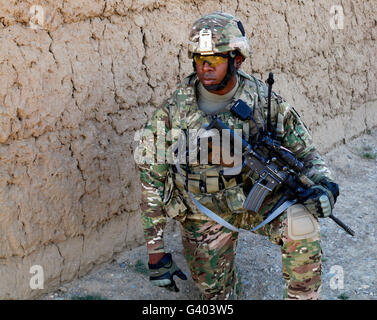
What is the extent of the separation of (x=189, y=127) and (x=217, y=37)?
17.8 inches

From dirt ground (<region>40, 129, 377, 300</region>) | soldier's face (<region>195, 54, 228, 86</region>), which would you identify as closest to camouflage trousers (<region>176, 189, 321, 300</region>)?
dirt ground (<region>40, 129, 377, 300</region>)

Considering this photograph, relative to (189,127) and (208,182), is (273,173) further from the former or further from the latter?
(189,127)

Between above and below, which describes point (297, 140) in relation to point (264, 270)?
above

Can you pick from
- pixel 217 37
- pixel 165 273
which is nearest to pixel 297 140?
pixel 217 37

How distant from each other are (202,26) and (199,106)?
15.7 inches

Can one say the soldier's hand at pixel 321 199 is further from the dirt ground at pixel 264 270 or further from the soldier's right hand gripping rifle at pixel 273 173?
the dirt ground at pixel 264 270

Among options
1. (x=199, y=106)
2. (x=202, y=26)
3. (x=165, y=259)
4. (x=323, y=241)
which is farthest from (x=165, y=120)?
(x=323, y=241)

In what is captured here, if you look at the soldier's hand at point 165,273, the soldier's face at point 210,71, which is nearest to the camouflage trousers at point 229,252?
the soldier's hand at point 165,273

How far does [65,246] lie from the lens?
317cm

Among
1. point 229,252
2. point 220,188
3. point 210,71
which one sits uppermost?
point 210,71

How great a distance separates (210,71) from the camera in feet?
9.11

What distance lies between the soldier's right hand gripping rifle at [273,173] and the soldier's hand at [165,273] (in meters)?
0.46

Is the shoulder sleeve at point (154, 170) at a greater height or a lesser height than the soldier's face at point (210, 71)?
lesser

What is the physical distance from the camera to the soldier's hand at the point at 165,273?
2.68 metres
